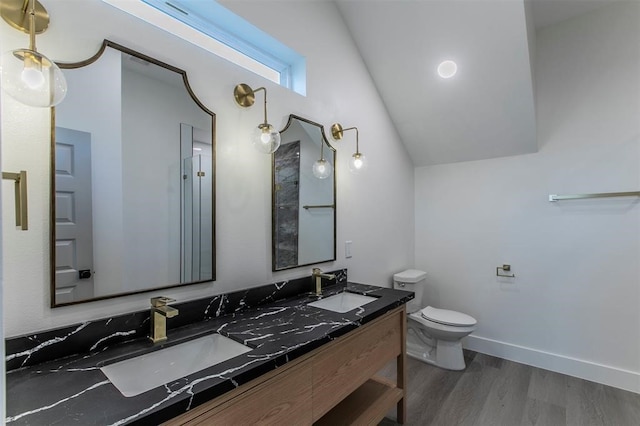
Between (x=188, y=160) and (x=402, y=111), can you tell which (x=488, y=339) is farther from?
(x=188, y=160)

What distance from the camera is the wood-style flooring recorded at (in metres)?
1.94

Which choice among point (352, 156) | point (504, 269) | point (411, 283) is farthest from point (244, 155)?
point (504, 269)

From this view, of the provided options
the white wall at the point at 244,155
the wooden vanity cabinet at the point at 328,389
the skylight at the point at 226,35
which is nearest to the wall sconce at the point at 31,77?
the white wall at the point at 244,155

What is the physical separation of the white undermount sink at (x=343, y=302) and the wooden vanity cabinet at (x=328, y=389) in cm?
18

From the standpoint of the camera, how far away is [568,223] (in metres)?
2.52

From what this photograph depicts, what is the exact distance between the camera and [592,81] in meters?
2.45

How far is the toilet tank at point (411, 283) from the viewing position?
2.80 metres

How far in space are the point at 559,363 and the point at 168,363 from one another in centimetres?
299

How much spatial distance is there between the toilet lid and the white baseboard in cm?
49

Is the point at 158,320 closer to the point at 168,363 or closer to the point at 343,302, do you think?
the point at 168,363

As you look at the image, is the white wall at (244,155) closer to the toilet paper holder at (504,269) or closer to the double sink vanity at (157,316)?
the double sink vanity at (157,316)

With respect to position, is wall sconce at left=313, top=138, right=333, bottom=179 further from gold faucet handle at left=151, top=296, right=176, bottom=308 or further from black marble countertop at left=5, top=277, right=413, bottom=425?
gold faucet handle at left=151, top=296, right=176, bottom=308

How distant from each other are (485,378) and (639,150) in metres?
2.07

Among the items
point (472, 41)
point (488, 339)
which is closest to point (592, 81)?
point (472, 41)
